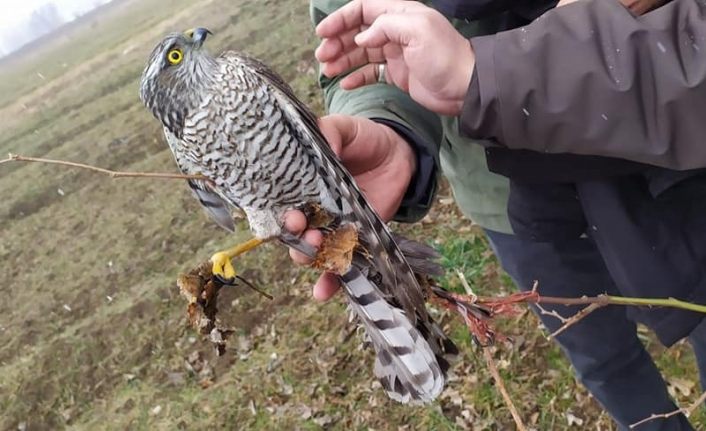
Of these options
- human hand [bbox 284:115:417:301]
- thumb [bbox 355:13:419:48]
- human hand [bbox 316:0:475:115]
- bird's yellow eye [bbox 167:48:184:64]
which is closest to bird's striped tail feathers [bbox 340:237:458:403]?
human hand [bbox 284:115:417:301]

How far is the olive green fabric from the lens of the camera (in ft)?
7.55

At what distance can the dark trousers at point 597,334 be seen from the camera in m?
2.32

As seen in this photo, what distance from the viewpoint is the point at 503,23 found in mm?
1884

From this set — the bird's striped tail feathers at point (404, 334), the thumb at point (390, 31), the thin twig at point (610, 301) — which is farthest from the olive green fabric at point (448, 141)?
the thin twig at point (610, 301)

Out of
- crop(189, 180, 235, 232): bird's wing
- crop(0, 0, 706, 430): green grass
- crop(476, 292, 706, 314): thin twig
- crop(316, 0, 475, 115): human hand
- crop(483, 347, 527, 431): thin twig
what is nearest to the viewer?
crop(483, 347, 527, 431): thin twig

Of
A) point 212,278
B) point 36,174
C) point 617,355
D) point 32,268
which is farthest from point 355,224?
point 36,174

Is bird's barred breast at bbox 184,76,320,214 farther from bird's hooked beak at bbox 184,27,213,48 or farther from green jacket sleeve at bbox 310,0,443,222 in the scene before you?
green jacket sleeve at bbox 310,0,443,222

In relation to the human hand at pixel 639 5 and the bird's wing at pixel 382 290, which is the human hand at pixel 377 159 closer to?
the bird's wing at pixel 382 290

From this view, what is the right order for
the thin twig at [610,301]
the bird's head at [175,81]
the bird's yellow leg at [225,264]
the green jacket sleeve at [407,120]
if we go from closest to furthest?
the thin twig at [610,301], the bird's yellow leg at [225,264], the bird's head at [175,81], the green jacket sleeve at [407,120]

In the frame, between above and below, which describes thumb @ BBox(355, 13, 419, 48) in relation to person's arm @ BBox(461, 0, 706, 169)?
above

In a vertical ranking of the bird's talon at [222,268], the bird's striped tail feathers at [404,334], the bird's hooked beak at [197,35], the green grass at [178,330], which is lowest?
the green grass at [178,330]

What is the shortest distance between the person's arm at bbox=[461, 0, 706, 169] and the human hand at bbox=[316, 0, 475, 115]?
0.14 feet

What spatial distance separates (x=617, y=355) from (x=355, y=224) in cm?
127

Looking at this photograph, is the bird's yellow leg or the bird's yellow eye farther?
the bird's yellow eye
